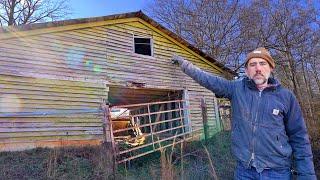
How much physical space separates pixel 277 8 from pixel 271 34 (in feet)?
6.59

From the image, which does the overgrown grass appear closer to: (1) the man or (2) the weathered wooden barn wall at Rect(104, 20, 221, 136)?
(1) the man

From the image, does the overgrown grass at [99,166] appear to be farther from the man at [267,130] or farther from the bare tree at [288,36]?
the bare tree at [288,36]

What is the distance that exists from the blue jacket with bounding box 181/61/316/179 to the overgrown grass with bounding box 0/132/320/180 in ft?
8.79

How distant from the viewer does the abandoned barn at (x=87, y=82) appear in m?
11.3

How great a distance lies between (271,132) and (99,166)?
5117 millimetres

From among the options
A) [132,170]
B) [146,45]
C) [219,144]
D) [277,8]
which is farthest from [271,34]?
[132,170]

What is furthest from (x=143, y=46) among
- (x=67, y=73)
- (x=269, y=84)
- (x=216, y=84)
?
(x=269, y=84)

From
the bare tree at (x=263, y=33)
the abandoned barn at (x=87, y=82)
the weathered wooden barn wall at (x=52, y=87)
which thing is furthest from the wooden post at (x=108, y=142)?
the bare tree at (x=263, y=33)

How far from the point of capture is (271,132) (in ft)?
9.98

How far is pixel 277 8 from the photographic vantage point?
2817 cm

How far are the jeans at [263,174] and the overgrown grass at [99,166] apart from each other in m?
2.58

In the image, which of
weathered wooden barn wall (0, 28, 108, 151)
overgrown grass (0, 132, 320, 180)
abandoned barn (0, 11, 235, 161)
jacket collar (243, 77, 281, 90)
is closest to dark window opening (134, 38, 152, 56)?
→ abandoned barn (0, 11, 235, 161)

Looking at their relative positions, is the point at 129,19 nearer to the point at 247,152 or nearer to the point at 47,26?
the point at 47,26

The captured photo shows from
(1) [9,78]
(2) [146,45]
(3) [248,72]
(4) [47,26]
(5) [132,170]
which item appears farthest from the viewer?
(2) [146,45]
